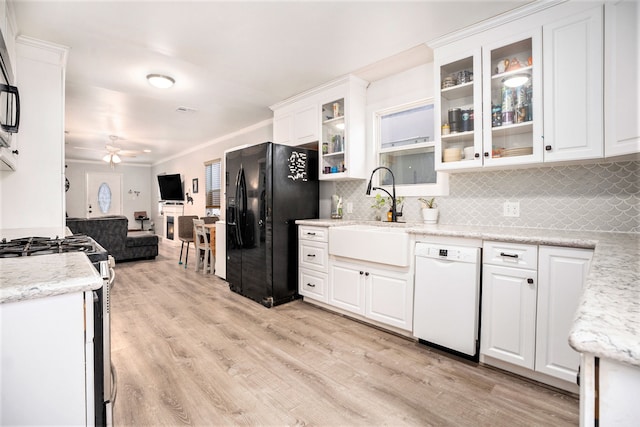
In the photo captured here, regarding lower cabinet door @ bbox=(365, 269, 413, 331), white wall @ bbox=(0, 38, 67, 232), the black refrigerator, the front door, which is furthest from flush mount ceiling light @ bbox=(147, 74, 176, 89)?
the front door

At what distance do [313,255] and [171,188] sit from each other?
6.55 meters

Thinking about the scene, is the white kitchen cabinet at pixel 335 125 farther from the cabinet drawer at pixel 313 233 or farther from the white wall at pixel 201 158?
the white wall at pixel 201 158

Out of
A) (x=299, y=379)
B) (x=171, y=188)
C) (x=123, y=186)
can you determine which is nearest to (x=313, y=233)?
(x=299, y=379)

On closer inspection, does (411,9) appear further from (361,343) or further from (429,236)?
(361,343)

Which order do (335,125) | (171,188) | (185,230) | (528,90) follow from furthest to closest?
(171,188) → (185,230) → (335,125) → (528,90)

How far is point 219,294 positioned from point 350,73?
9.74 ft

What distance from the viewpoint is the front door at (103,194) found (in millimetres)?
9648

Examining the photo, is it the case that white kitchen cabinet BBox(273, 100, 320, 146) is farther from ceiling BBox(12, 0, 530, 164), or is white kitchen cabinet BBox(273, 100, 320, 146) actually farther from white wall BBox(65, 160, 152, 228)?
white wall BBox(65, 160, 152, 228)

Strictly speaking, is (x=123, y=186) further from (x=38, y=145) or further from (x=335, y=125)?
(x=335, y=125)

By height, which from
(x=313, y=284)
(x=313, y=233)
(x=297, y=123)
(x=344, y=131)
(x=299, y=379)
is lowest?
(x=299, y=379)

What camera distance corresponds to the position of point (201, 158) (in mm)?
7348

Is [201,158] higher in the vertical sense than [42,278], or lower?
higher

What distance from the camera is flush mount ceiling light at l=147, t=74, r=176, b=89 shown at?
3.29 metres

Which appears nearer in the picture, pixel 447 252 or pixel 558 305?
pixel 558 305
